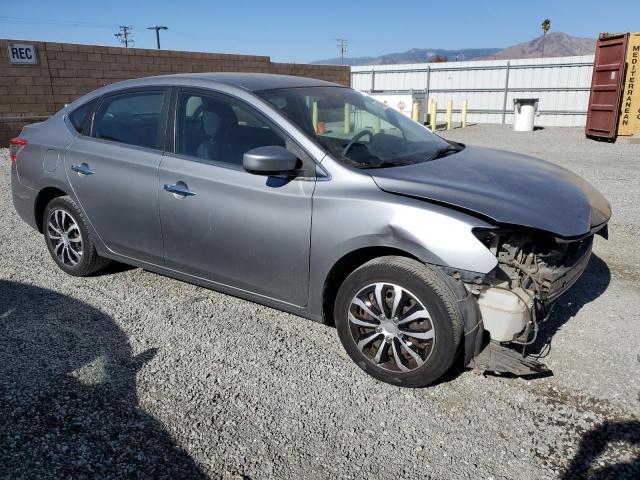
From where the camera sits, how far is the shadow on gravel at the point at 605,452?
2426 mm

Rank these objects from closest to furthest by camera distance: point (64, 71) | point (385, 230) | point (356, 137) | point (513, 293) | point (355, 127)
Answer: point (513, 293), point (385, 230), point (356, 137), point (355, 127), point (64, 71)

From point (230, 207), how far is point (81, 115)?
1.97m

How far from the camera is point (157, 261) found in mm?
4059

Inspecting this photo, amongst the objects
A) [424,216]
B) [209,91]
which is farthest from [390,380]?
[209,91]

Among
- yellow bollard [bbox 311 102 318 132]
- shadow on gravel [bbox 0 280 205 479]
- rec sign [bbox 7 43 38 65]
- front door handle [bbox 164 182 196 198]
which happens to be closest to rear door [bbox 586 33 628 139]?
yellow bollard [bbox 311 102 318 132]

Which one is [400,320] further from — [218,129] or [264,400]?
[218,129]

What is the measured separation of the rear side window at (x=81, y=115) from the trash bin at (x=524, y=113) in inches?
690

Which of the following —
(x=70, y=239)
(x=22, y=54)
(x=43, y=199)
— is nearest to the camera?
(x=70, y=239)

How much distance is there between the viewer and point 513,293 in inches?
113

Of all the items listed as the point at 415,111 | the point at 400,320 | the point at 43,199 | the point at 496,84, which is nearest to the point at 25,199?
the point at 43,199

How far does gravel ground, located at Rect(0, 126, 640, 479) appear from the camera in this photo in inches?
99.3

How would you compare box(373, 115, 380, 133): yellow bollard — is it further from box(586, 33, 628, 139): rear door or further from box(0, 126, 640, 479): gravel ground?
box(586, 33, 628, 139): rear door

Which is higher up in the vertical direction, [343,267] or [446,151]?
[446,151]

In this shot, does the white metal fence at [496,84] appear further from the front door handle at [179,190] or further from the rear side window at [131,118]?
the front door handle at [179,190]
